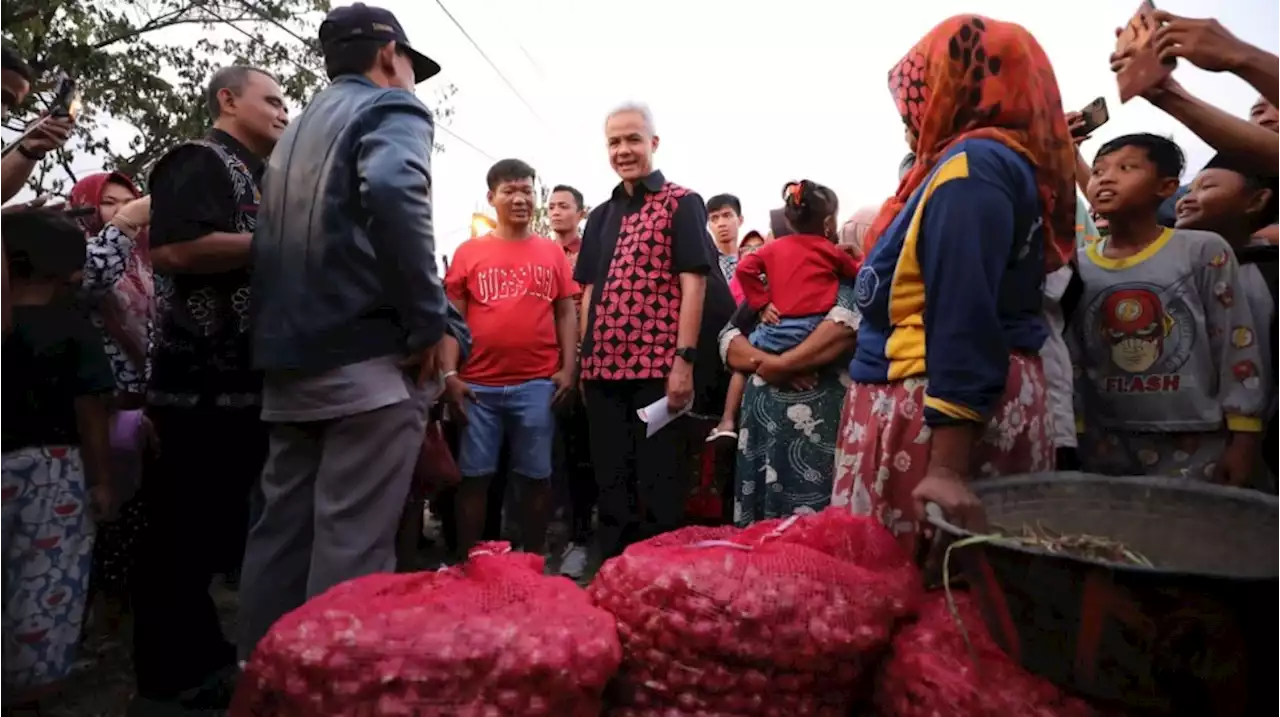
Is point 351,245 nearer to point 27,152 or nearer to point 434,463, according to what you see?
point 434,463

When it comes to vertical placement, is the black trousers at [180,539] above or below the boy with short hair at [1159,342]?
below

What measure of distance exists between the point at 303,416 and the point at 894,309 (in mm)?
1447

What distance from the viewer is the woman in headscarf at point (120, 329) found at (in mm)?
2705

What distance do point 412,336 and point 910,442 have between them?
4.04ft

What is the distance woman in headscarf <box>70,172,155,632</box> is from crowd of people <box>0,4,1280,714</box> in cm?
1

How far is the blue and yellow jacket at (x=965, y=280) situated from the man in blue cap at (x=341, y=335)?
44.6 inches

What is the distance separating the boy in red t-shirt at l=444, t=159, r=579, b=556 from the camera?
3768mm

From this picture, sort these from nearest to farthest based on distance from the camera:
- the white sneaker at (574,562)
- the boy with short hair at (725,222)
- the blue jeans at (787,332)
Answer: the blue jeans at (787,332) → the white sneaker at (574,562) → the boy with short hair at (725,222)

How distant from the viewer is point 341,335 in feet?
6.69

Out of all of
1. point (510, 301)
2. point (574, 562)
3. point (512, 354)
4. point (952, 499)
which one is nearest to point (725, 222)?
point (510, 301)

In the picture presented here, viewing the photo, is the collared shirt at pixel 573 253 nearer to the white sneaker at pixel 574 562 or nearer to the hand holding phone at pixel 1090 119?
the white sneaker at pixel 574 562

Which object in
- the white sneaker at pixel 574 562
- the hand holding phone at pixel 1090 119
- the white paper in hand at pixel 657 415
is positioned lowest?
the white sneaker at pixel 574 562

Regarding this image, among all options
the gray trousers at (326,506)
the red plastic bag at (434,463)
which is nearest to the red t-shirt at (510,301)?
the red plastic bag at (434,463)

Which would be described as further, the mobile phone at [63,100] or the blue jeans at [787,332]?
the blue jeans at [787,332]
